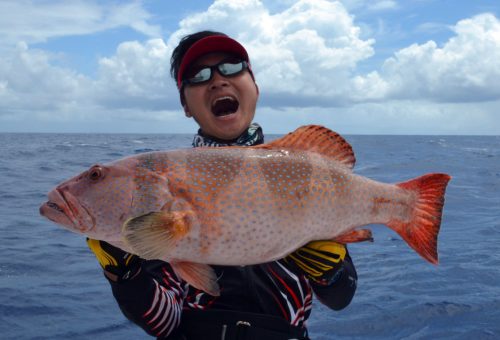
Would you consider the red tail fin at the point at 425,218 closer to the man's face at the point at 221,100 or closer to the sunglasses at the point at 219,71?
the man's face at the point at 221,100

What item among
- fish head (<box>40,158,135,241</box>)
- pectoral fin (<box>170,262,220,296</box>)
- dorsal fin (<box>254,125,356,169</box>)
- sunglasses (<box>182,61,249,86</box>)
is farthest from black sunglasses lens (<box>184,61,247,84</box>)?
pectoral fin (<box>170,262,220,296</box>)

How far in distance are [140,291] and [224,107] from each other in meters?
1.41

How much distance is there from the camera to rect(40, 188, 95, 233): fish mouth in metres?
2.37

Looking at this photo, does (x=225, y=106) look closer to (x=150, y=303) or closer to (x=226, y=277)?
(x=226, y=277)

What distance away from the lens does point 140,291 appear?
281 cm

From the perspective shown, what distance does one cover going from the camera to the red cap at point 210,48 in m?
3.33

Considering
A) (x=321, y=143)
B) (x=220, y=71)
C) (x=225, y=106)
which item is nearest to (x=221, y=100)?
(x=225, y=106)

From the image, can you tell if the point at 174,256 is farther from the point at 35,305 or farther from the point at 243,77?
the point at 35,305

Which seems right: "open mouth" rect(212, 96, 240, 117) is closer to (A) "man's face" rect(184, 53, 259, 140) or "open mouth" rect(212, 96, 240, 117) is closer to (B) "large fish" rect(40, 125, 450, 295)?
(A) "man's face" rect(184, 53, 259, 140)

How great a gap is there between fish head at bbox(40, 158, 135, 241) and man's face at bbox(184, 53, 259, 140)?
3.34ft

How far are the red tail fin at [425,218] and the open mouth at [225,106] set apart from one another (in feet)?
4.24

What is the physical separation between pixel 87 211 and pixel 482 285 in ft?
24.0

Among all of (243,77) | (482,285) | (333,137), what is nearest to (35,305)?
(243,77)

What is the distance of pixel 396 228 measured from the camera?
2.77 meters
